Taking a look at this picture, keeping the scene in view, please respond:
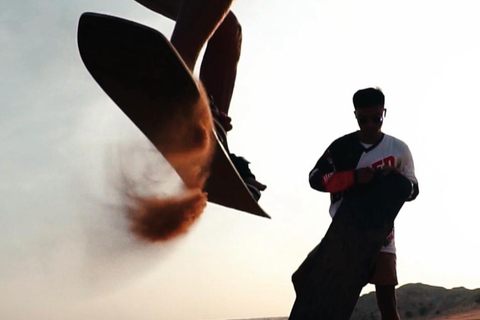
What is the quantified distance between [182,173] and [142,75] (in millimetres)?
798

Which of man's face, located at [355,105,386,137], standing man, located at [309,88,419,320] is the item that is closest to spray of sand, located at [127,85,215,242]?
standing man, located at [309,88,419,320]

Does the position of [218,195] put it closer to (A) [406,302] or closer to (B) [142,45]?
(B) [142,45]

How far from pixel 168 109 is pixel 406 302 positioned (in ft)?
218

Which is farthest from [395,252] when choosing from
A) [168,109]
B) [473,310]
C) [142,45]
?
[473,310]

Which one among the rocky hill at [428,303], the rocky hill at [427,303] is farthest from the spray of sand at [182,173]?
the rocky hill at [427,303]

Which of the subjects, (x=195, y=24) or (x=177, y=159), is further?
(x=177, y=159)

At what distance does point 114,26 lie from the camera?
3.79 metres

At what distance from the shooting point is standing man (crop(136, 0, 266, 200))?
4.08 m

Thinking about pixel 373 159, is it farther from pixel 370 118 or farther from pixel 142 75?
pixel 142 75

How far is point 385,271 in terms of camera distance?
4816 mm

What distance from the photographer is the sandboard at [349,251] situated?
3.53 m

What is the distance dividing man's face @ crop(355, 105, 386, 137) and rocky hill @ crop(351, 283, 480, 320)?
5534 centimetres

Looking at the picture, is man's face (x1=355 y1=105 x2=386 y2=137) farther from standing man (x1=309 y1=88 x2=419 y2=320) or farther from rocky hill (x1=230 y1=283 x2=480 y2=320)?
rocky hill (x1=230 y1=283 x2=480 y2=320)

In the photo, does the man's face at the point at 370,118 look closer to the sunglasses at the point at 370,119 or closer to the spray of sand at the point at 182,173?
the sunglasses at the point at 370,119
